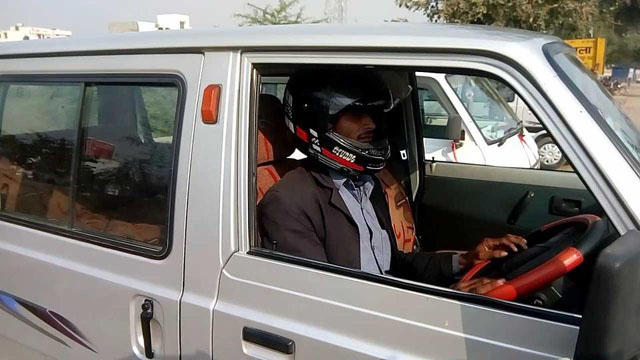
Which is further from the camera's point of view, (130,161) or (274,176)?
(274,176)

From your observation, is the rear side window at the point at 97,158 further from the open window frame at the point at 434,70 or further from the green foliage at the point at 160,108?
the open window frame at the point at 434,70

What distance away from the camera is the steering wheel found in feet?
5.14

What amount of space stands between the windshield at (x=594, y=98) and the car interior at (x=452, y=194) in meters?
0.32

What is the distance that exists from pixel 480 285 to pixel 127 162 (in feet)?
4.22

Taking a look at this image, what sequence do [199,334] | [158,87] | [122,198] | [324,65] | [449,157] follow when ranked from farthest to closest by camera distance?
[449,157] → [122,198] → [158,87] → [199,334] → [324,65]

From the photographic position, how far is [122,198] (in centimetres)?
214

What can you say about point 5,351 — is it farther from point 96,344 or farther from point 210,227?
point 210,227

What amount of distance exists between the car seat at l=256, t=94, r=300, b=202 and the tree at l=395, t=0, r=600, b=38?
10.5m

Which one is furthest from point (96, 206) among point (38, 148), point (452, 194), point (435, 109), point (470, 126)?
point (470, 126)

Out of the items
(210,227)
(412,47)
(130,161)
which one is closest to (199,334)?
(210,227)

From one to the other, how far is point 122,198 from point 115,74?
1.45 feet

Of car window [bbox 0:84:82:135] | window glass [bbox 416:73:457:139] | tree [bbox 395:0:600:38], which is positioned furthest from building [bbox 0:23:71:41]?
car window [bbox 0:84:82:135]

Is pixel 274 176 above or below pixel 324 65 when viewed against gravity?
below

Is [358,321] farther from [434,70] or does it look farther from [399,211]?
[399,211]
